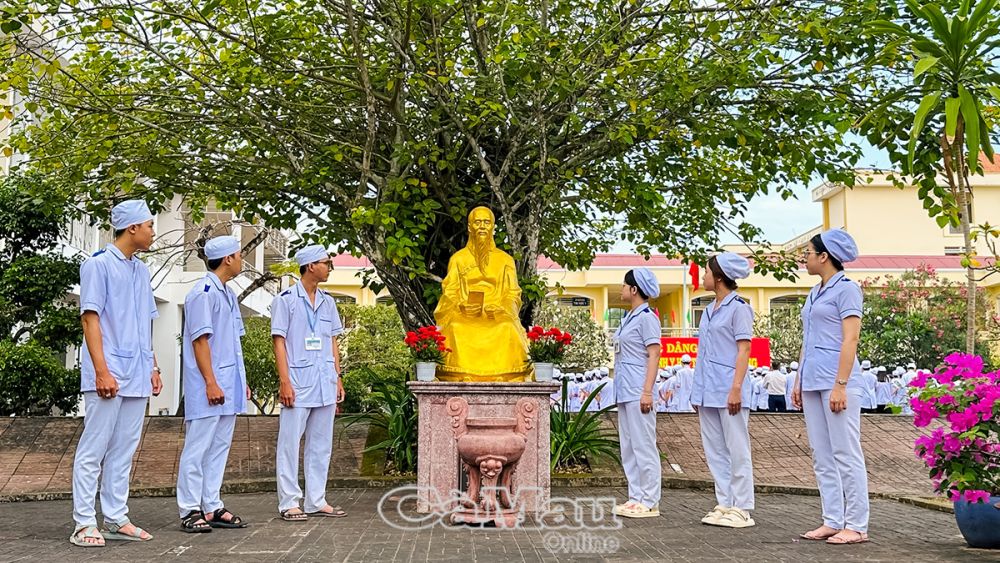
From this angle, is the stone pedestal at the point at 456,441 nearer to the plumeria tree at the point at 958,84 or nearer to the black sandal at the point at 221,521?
the black sandal at the point at 221,521

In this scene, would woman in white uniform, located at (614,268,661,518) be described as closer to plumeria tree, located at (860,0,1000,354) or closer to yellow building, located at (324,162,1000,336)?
plumeria tree, located at (860,0,1000,354)

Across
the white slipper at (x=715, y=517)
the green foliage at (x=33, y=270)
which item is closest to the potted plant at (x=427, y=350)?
the white slipper at (x=715, y=517)

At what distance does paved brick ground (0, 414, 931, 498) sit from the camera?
10.7 meters

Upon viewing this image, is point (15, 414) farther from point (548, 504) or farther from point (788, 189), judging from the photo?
point (788, 189)

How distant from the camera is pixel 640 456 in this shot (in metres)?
8.17

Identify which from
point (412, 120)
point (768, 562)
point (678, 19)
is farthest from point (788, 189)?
point (768, 562)

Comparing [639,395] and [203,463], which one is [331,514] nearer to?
[203,463]

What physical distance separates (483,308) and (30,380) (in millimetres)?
A: 7077

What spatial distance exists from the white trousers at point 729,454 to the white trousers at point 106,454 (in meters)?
4.05

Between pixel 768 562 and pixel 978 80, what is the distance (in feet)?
14.6

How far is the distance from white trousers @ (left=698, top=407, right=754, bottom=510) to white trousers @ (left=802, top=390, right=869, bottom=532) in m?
0.70

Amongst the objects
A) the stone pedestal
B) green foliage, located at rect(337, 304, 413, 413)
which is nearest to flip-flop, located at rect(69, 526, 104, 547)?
the stone pedestal

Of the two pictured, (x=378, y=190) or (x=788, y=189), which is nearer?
(x=378, y=190)

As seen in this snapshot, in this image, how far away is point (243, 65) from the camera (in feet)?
37.6
